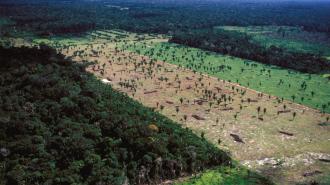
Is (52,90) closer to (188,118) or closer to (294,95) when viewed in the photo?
(188,118)

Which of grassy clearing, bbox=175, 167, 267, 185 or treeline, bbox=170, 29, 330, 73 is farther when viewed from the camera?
treeline, bbox=170, 29, 330, 73

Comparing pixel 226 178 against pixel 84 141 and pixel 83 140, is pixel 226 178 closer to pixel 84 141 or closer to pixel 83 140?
pixel 84 141

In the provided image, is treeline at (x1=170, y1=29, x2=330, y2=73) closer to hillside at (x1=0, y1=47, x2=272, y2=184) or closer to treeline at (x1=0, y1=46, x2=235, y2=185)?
treeline at (x1=0, y1=46, x2=235, y2=185)

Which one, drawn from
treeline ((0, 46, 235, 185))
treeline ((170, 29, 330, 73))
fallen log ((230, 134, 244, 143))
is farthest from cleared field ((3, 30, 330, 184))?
treeline ((170, 29, 330, 73))

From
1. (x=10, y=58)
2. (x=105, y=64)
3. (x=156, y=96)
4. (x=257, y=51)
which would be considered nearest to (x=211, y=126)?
(x=156, y=96)

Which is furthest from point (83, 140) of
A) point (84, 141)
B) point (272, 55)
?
point (272, 55)

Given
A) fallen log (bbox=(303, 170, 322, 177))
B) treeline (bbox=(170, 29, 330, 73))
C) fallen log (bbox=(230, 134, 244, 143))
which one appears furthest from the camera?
treeline (bbox=(170, 29, 330, 73))

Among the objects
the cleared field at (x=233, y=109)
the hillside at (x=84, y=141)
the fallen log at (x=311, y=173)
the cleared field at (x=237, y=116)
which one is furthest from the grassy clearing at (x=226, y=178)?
the fallen log at (x=311, y=173)
